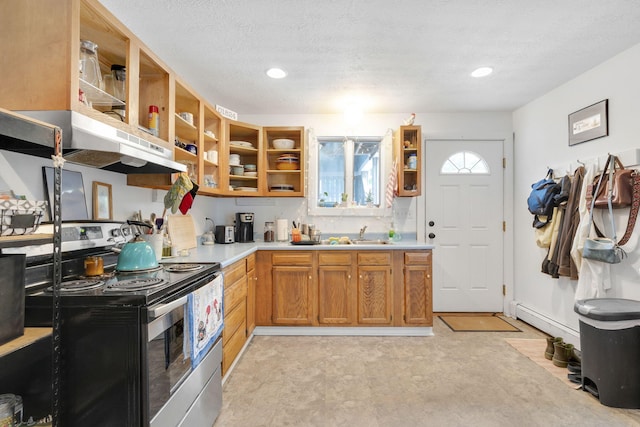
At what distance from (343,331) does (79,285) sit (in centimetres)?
236

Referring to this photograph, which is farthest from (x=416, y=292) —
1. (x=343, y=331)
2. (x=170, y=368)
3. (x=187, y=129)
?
(x=187, y=129)

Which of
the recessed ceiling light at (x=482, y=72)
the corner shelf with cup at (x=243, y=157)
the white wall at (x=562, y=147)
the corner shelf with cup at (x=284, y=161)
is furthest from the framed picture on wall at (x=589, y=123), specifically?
the corner shelf with cup at (x=243, y=157)

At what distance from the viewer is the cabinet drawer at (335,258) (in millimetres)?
3061

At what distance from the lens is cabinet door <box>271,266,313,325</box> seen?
3.05m

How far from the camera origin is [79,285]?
1.28 meters

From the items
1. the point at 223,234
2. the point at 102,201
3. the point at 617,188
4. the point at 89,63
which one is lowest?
the point at 223,234

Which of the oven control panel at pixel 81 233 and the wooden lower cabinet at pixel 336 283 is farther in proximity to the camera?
the wooden lower cabinet at pixel 336 283

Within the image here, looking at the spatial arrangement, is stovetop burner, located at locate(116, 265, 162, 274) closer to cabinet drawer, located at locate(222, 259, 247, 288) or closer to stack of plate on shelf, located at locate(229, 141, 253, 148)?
cabinet drawer, located at locate(222, 259, 247, 288)

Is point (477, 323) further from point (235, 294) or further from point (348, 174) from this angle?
point (235, 294)

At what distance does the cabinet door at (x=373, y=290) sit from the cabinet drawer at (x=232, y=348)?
118 cm

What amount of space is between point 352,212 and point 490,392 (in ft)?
7.18

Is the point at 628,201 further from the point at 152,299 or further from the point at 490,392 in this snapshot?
the point at 152,299

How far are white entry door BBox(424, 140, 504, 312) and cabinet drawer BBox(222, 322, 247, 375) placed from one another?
237 centimetres

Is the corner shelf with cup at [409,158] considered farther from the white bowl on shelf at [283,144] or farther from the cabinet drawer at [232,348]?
the cabinet drawer at [232,348]
